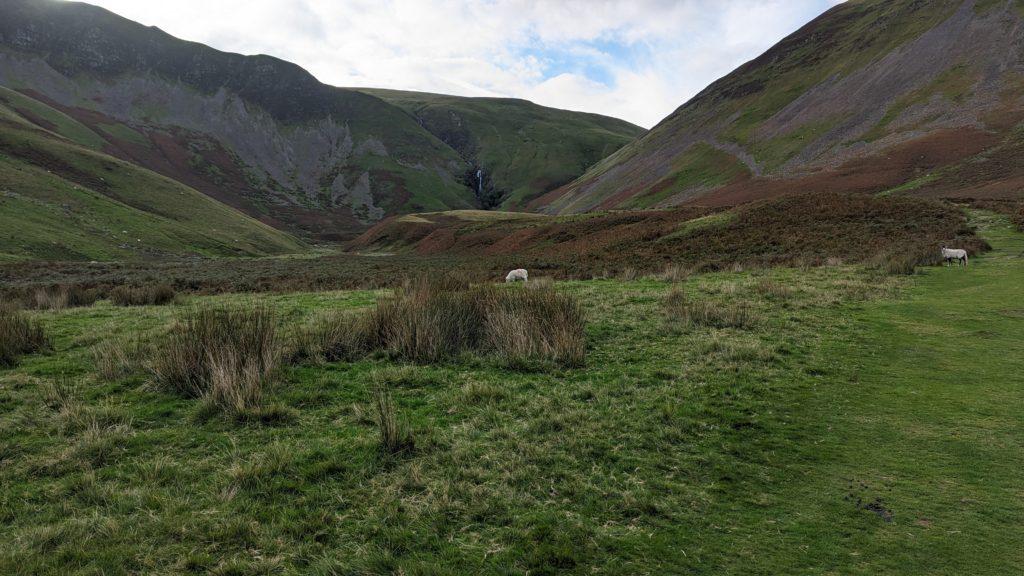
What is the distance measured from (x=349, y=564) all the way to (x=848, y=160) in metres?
90.3

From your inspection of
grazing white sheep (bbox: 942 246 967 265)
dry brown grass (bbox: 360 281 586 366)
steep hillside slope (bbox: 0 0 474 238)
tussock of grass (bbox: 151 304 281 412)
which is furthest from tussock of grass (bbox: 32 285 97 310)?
steep hillside slope (bbox: 0 0 474 238)

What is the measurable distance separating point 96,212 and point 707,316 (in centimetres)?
8033

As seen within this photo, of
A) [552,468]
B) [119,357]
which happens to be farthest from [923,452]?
[119,357]

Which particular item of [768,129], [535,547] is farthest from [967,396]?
[768,129]

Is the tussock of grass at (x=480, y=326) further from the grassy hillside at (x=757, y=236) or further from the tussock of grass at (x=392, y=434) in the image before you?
the grassy hillside at (x=757, y=236)

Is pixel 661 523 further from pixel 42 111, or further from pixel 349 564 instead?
pixel 42 111

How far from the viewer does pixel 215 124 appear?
167 meters

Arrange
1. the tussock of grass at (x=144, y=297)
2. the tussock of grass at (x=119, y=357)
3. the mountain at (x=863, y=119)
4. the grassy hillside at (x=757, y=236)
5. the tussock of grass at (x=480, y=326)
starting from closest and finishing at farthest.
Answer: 1. the tussock of grass at (x=119, y=357)
2. the tussock of grass at (x=480, y=326)
3. the tussock of grass at (x=144, y=297)
4. the grassy hillside at (x=757, y=236)
5. the mountain at (x=863, y=119)

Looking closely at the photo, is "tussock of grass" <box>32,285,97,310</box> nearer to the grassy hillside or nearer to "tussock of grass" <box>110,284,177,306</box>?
"tussock of grass" <box>110,284,177,306</box>

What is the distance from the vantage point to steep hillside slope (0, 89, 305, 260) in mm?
51906

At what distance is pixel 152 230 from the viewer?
67375 mm

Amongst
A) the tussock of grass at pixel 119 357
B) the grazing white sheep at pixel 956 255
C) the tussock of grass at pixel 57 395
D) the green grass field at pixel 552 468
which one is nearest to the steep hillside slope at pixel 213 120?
the tussock of grass at pixel 119 357

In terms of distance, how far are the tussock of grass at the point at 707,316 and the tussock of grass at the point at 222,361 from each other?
10.2m

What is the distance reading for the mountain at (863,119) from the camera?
6284cm
